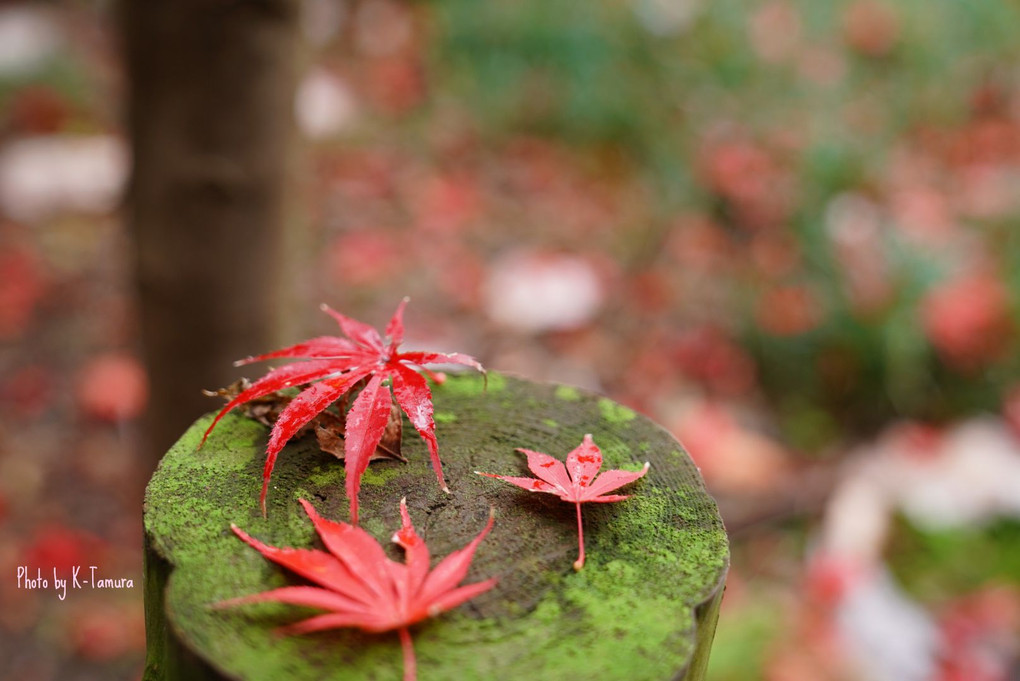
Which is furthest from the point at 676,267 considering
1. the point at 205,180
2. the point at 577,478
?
the point at 577,478

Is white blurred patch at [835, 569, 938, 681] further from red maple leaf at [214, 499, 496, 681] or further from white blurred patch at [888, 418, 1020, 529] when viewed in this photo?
red maple leaf at [214, 499, 496, 681]

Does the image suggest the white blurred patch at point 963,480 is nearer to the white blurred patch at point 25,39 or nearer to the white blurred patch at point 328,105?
the white blurred patch at point 328,105

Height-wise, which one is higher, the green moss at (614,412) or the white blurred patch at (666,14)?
the white blurred patch at (666,14)

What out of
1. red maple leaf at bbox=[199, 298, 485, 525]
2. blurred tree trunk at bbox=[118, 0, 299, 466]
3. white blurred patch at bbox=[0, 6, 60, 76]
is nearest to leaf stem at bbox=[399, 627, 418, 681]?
red maple leaf at bbox=[199, 298, 485, 525]

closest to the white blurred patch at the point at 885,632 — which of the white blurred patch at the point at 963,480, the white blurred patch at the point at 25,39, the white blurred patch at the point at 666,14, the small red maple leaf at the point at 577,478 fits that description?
the white blurred patch at the point at 963,480

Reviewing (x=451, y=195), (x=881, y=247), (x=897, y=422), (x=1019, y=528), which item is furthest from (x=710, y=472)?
(x=451, y=195)

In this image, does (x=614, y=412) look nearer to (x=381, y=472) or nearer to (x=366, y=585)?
(x=381, y=472)

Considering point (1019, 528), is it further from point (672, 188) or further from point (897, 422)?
point (672, 188)
